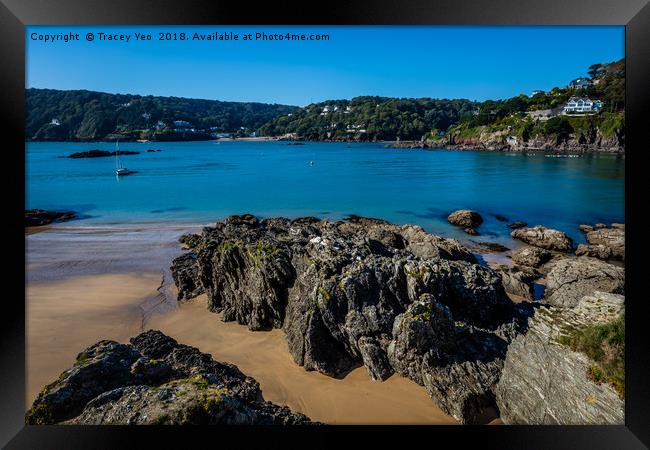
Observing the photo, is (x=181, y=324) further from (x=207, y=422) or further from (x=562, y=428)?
(x=562, y=428)

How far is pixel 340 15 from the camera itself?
3.18m

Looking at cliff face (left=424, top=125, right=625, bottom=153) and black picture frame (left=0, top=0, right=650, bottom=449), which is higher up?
cliff face (left=424, top=125, right=625, bottom=153)

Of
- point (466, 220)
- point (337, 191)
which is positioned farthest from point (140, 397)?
point (337, 191)

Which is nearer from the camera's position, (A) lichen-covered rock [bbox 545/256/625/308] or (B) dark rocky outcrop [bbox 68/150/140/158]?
(A) lichen-covered rock [bbox 545/256/625/308]

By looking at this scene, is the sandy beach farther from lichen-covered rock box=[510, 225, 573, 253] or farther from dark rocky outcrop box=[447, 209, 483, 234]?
dark rocky outcrop box=[447, 209, 483, 234]

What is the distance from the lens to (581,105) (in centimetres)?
4041

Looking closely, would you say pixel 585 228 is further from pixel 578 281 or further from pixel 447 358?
pixel 447 358

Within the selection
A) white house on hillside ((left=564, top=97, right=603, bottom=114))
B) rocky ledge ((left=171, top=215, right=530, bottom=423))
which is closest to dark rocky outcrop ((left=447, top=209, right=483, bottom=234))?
rocky ledge ((left=171, top=215, right=530, bottom=423))

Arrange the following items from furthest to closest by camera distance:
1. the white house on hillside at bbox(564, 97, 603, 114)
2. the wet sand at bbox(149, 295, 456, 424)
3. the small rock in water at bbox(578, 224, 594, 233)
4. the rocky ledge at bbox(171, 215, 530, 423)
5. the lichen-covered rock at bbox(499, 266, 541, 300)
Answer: the white house on hillside at bbox(564, 97, 603, 114), the small rock in water at bbox(578, 224, 594, 233), the lichen-covered rock at bbox(499, 266, 541, 300), the rocky ledge at bbox(171, 215, 530, 423), the wet sand at bbox(149, 295, 456, 424)

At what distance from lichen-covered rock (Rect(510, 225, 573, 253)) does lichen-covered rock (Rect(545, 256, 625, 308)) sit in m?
4.25

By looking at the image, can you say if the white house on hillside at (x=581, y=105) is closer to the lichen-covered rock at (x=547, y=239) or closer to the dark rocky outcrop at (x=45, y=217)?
the lichen-covered rock at (x=547, y=239)

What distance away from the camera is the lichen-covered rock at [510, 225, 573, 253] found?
39.5 ft

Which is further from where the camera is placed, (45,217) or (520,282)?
(45,217)

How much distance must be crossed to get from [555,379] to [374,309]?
1.86m
